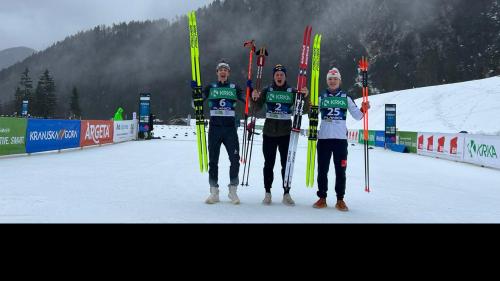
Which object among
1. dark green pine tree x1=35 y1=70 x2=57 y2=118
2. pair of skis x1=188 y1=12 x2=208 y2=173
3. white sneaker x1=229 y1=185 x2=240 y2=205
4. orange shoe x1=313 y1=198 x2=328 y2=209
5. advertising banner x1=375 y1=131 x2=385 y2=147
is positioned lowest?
orange shoe x1=313 y1=198 x2=328 y2=209

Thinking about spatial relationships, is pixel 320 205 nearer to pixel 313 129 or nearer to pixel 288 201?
pixel 288 201

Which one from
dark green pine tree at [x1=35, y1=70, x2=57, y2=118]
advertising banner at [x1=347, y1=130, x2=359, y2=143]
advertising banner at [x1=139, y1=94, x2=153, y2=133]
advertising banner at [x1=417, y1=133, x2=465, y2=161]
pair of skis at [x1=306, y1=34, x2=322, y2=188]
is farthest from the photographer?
dark green pine tree at [x1=35, y1=70, x2=57, y2=118]

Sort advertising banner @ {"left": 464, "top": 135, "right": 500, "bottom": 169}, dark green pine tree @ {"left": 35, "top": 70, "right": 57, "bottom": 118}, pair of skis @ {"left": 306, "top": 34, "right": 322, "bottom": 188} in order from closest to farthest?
pair of skis @ {"left": 306, "top": 34, "right": 322, "bottom": 188} < advertising banner @ {"left": 464, "top": 135, "right": 500, "bottom": 169} < dark green pine tree @ {"left": 35, "top": 70, "right": 57, "bottom": 118}

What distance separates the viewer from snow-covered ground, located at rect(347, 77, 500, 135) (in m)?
41.8

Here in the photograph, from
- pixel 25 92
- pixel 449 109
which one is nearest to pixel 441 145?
pixel 449 109

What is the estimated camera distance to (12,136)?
13383 millimetres

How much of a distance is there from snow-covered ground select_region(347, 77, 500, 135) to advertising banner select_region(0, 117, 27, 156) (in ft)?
125

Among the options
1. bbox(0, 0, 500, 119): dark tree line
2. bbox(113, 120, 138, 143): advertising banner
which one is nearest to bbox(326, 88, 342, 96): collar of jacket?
bbox(113, 120, 138, 143): advertising banner

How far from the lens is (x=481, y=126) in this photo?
40312 mm

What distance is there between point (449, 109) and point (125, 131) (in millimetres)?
40627

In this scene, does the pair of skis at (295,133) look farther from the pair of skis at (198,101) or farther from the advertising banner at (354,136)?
the advertising banner at (354,136)

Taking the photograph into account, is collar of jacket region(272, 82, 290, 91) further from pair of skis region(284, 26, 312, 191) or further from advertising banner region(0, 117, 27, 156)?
advertising banner region(0, 117, 27, 156)

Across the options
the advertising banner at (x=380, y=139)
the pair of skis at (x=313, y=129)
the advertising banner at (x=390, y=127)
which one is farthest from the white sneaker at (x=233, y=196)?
the advertising banner at (x=380, y=139)

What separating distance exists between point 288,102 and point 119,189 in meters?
3.53
